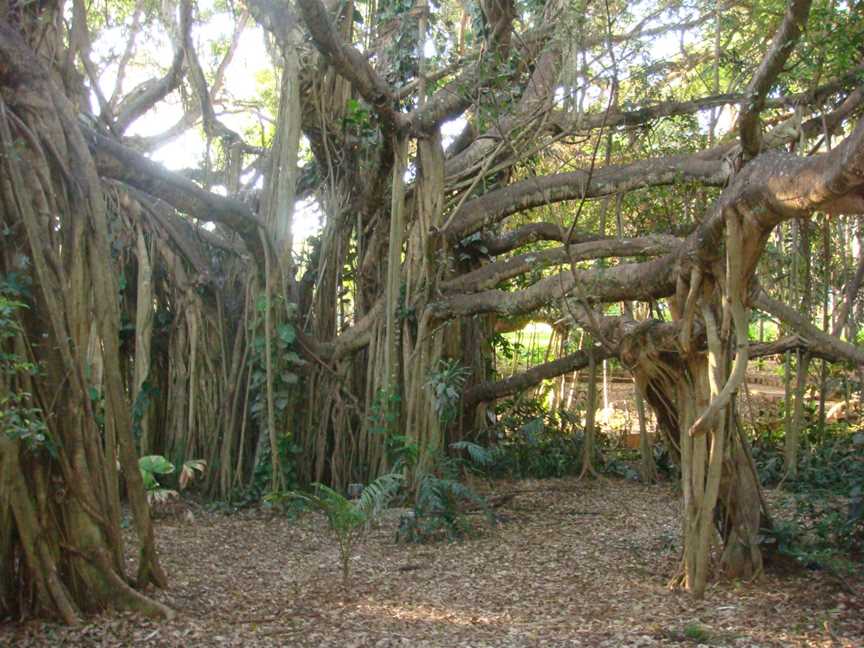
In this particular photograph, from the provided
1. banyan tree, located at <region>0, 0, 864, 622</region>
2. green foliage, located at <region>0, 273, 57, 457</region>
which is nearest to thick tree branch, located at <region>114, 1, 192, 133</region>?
banyan tree, located at <region>0, 0, 864, 622</region>

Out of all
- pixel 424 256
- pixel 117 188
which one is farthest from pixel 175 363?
pixel 424 256

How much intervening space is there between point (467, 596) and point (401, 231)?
3.29m

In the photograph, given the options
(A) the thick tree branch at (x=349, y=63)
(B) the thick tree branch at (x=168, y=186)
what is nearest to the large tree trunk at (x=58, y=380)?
(B) the thick tree branch at (x=168, y=186)

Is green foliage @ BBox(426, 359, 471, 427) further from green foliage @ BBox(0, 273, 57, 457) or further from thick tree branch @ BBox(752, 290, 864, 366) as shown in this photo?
green foliage @ BBox(0, 273, 57, 457)

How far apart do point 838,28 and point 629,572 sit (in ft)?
12.8

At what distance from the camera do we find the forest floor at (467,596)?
4043mm

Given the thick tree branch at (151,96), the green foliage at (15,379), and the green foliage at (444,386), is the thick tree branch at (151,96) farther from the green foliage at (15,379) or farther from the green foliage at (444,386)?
the green foliage at (15,379)

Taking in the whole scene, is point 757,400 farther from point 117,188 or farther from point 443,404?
point 117,188

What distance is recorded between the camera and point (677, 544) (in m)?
5.82

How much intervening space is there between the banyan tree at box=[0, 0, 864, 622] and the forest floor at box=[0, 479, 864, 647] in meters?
0.32

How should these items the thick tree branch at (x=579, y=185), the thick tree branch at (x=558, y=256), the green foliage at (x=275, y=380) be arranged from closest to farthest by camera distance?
the thick tree branch at (x=558, y=256) → the thick tree branch at (x=579, y=185) → the green foliage at (x=275, y=380)

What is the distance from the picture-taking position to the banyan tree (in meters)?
4.56

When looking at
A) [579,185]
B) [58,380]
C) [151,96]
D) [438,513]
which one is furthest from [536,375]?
[58,380]

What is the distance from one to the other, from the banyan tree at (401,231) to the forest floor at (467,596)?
320 millimetres
